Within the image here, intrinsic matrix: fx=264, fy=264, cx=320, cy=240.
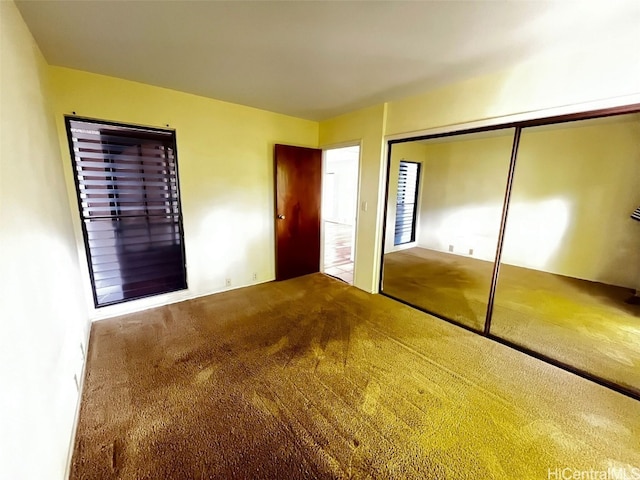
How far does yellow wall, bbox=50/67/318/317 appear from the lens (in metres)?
2.50

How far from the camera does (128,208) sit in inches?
114

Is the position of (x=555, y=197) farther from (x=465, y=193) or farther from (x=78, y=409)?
(x=78, y=409)

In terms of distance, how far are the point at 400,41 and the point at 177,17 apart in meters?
1.45

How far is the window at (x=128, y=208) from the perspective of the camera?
262 centimetres

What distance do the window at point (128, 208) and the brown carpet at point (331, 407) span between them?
2.14ft

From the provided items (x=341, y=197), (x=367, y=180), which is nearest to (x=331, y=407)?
(x=367, y=180)

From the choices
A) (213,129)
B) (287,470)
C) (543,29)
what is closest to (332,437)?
(287,470)

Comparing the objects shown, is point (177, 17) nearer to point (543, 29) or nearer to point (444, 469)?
point (543, 29)

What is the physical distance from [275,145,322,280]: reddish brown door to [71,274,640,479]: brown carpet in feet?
4.89

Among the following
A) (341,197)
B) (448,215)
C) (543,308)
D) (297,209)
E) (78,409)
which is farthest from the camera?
(341,197)

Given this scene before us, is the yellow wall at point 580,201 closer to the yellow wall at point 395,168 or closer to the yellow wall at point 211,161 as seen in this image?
the yellow wall at point 395,168

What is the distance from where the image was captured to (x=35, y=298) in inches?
49.8

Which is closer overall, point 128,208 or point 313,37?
point 313,37

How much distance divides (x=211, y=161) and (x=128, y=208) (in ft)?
3.40
